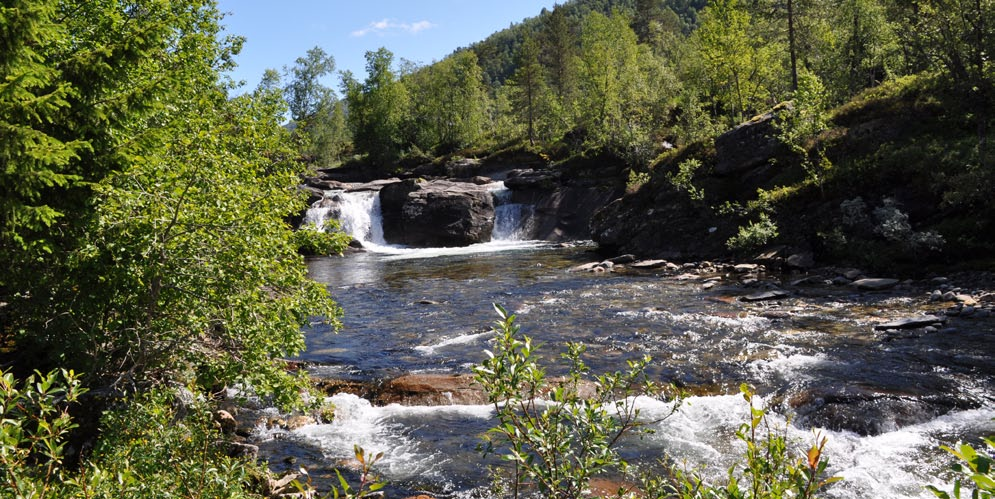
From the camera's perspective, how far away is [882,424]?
8.91m

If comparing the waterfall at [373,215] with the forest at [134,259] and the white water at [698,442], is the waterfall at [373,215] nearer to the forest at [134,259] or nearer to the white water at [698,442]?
the forest at [134,259]

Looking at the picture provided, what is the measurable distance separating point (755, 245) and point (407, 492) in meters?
21.0

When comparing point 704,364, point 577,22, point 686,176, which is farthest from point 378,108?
point 577,22

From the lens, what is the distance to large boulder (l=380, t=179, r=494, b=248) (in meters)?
44.8

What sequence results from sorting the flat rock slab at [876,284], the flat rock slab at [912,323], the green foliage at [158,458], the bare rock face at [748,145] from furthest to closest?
1. the bare rock face at [748,145]
2. the flat rock slab at [876,284]
3. the flat rock slab at [912,323]
4. the green foliage at [158,458]

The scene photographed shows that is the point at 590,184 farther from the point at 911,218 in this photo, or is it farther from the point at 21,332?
the point at 21,332

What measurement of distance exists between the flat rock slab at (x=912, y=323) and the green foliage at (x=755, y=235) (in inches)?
397

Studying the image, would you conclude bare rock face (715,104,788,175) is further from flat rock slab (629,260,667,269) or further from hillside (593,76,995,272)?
flat rock slab (629,260,667,269)

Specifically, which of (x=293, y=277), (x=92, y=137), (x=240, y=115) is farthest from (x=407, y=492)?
(x=240, y=115)

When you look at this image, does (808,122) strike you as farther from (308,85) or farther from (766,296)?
(308,85)

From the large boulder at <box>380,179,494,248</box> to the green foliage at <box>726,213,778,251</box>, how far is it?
77.9ft

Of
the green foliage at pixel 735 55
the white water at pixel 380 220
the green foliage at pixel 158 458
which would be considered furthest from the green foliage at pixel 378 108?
the green foliage at pixel 158 458

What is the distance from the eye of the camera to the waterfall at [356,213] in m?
47.5

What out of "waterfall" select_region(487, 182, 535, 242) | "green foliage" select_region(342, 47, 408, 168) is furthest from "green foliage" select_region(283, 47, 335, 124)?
"waterfall" select_region(487, 182, 535, 242)
